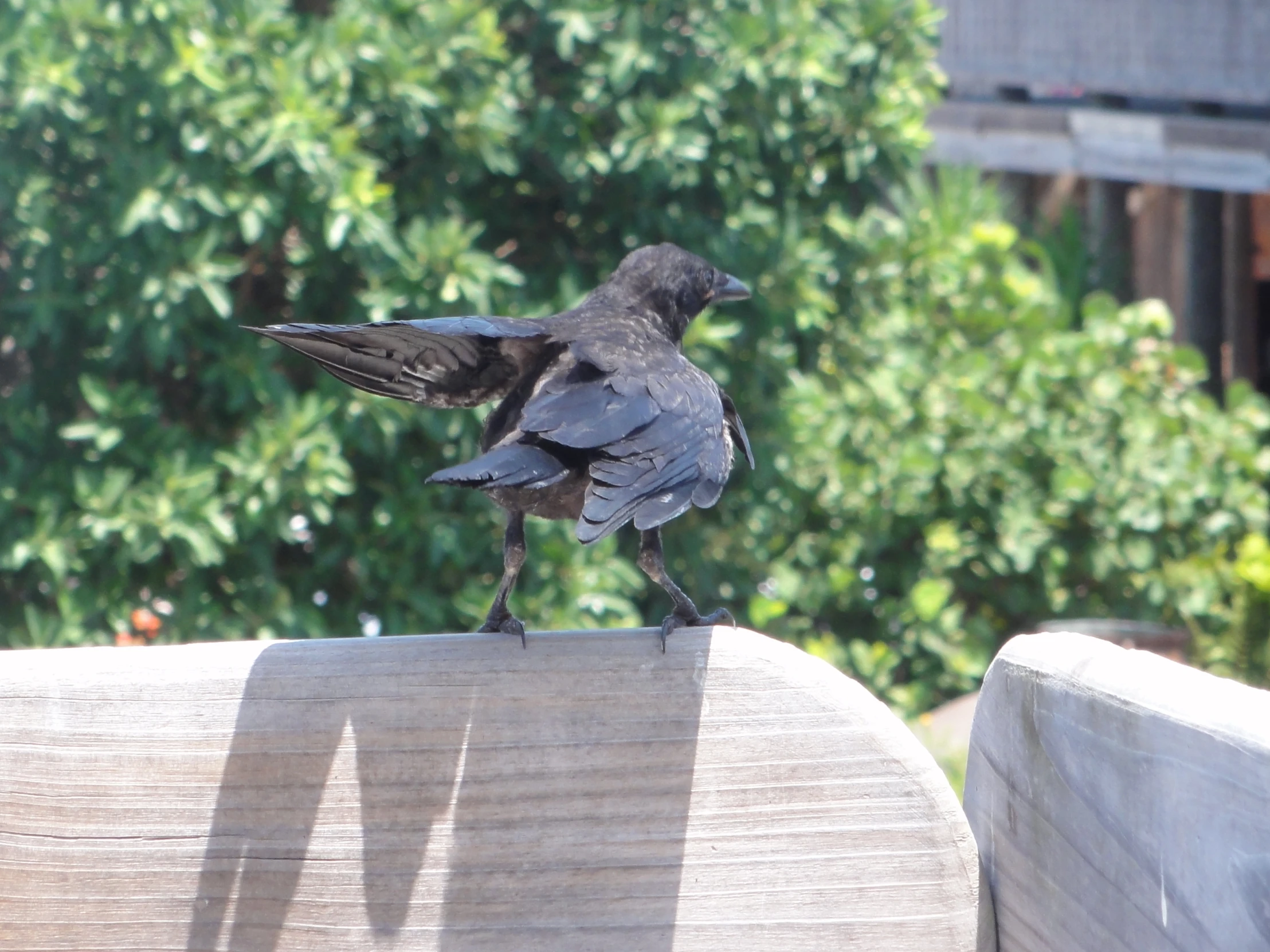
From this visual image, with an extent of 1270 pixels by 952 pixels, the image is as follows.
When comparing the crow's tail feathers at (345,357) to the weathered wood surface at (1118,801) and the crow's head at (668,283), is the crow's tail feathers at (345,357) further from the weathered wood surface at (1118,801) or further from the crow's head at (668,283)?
the weathered wood surface at (1118,801)

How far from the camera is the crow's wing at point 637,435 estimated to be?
5.13ft

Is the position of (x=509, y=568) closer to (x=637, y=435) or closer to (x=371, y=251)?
(x=637, y=435)

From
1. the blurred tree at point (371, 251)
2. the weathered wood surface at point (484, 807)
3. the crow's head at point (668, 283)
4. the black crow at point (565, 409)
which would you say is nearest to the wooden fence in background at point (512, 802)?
the weathered wood surface at point (484, 807)

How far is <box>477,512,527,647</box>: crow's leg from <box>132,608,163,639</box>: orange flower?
198 cm

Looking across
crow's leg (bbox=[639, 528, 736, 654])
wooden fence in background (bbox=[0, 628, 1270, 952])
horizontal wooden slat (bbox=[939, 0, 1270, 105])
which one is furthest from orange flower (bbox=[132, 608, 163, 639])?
horizontal wooden slat (bbox=[939, 0, 1270, 105])

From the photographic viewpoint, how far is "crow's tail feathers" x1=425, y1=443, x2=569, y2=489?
151 cm

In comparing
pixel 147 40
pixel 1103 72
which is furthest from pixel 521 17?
pixel 1103 72

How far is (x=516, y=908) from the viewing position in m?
1.32

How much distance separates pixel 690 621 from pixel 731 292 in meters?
0.94

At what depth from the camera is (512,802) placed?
52.4 inches

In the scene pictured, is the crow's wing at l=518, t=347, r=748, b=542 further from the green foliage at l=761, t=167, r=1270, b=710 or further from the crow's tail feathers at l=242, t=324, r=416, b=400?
the green foliage at l=761, t=167, r=1270, b=710

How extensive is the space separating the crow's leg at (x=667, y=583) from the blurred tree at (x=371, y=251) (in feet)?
5.08

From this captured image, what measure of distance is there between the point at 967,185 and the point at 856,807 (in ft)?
15.0

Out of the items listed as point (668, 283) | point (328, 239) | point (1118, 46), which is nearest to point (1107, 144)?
point (1118, 46)
